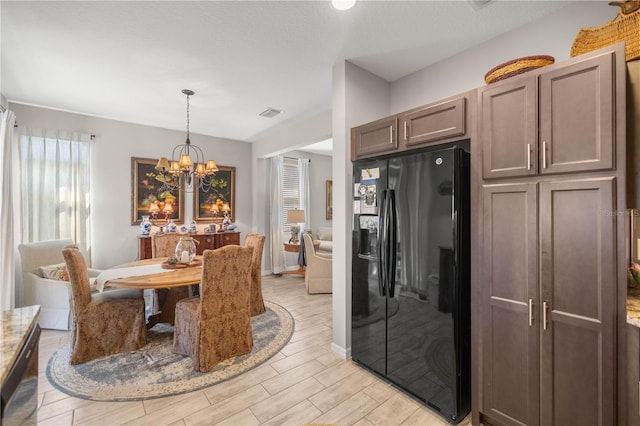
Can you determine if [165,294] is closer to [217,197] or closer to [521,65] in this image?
[217,197]

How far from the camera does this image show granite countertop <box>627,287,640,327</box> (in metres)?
1.30

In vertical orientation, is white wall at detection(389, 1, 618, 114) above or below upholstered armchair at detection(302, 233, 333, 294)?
above

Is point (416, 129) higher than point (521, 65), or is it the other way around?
point (521, 65)

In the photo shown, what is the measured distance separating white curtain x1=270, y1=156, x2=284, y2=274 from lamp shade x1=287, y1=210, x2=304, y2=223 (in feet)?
0.75

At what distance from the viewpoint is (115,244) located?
4426 mm

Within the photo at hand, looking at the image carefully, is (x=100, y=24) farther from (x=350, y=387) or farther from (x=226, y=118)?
(x=350, y=387)

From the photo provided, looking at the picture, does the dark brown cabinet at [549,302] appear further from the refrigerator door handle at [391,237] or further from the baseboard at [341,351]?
the baseboard at [341,351]

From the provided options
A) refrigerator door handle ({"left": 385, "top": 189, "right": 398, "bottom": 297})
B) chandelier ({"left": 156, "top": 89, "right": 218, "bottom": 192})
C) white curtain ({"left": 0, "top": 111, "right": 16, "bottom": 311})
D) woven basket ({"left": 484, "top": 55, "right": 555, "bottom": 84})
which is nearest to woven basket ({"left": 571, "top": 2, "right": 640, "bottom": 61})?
woven basket ({"left": 484, "top": 55, "right": 555, "bottom": 84})

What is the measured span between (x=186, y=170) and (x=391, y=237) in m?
2.54

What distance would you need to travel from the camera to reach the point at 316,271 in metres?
→ 4.66

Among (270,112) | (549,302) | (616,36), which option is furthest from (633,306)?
(270,112)

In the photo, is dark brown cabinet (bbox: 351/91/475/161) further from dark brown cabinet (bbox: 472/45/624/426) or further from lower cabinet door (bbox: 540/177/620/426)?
lower cabinet door (bbox: 540/177/620/426)

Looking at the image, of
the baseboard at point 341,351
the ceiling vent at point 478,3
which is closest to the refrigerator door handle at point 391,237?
the baseboard at point 341,351

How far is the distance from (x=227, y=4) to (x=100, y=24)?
1.04 metres
